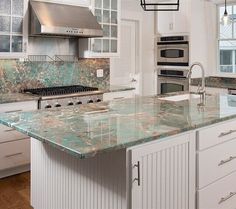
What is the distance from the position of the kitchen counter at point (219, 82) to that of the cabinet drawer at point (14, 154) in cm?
311

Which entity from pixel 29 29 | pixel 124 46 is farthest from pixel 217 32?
pixel 29 29

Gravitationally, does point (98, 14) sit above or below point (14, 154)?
above

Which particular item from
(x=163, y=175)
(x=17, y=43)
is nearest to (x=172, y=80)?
(x=17, y=43)

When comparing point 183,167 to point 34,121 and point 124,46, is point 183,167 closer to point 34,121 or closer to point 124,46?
point 34,121

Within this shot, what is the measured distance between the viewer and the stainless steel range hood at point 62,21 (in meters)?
3.92

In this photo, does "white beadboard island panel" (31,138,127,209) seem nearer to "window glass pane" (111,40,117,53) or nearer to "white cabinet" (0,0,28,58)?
"white cabinet" (0,0,28,58)

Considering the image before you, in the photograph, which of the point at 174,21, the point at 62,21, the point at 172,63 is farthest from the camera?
the point at 172,63

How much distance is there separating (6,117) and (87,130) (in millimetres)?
725

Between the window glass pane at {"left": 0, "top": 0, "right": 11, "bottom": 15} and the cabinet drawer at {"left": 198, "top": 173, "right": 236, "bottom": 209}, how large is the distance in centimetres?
298

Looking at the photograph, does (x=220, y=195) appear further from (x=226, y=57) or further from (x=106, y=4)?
(x=226, y=57)

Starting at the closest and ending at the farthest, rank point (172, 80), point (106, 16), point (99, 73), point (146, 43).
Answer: point (106, 16)
point (99, 73)
point (172, 80)
point (146, 43)

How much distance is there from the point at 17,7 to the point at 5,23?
261 millimetres

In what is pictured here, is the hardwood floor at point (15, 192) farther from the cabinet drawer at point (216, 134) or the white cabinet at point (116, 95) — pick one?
the cabinet drawer at point (216, 134)

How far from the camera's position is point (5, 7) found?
382 centimetres
